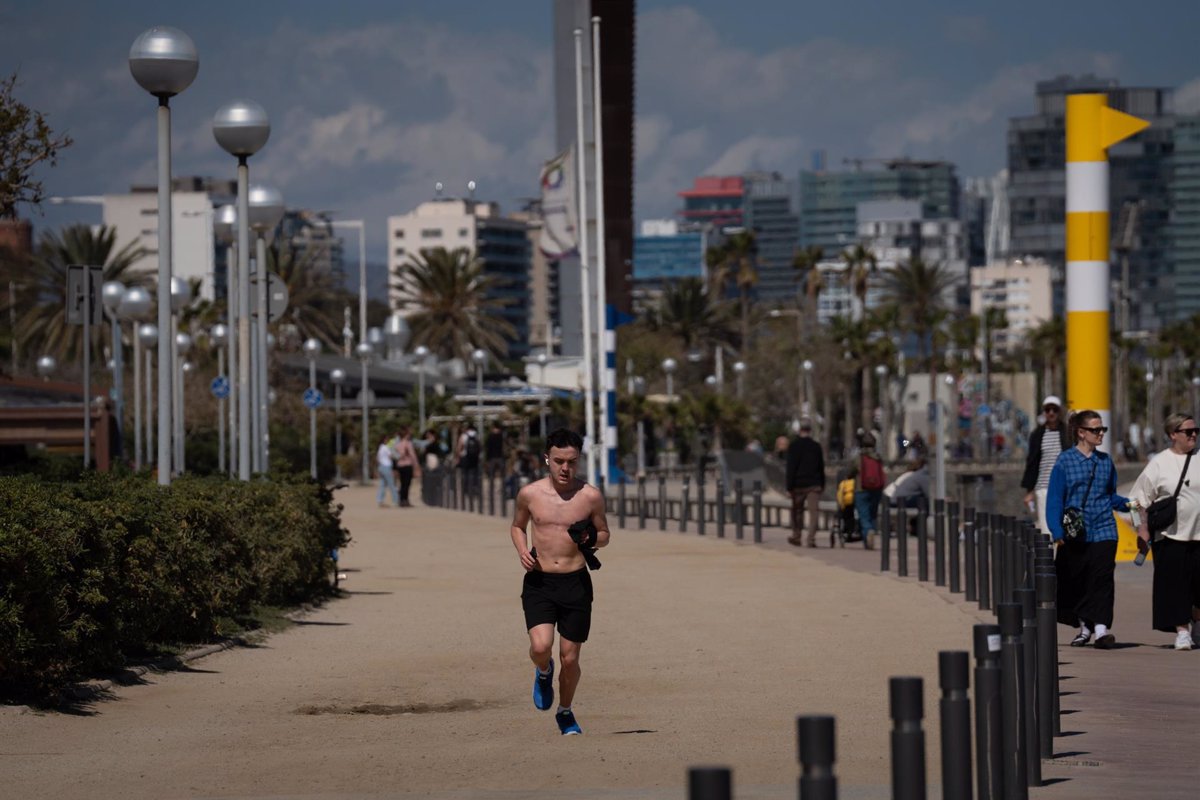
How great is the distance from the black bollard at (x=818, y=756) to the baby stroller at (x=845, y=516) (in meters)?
22.4

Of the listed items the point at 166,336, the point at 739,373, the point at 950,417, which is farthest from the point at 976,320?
the point at 166,336

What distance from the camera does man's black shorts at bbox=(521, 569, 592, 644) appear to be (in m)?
9.86

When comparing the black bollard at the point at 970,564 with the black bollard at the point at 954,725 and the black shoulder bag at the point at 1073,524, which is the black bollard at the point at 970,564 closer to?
the black shoulder bag at the point at 1073,524

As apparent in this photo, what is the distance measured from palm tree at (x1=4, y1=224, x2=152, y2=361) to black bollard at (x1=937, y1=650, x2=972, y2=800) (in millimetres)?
75911

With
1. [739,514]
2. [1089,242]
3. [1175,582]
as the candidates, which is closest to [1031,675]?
[1175,582]

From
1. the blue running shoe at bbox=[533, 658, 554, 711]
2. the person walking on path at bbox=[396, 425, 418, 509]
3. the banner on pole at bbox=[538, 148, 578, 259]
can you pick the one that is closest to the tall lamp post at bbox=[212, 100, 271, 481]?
the blue running shoe at bbox=[533, 658, 554, 711]

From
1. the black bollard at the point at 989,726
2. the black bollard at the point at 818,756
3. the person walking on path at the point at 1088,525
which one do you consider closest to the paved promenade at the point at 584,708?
the person walking on path at the point at 1088,525

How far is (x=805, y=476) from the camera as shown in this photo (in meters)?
27.1

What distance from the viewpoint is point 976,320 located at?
134 meters

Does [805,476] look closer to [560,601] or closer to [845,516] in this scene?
[845,516]

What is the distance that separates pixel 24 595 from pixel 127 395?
218ft

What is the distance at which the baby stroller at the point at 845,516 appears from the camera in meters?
27.2

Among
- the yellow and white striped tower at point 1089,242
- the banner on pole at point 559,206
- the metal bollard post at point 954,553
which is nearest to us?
the metal bollard post at point 954,553

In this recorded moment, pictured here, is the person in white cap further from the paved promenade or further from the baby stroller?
the baby stroller
